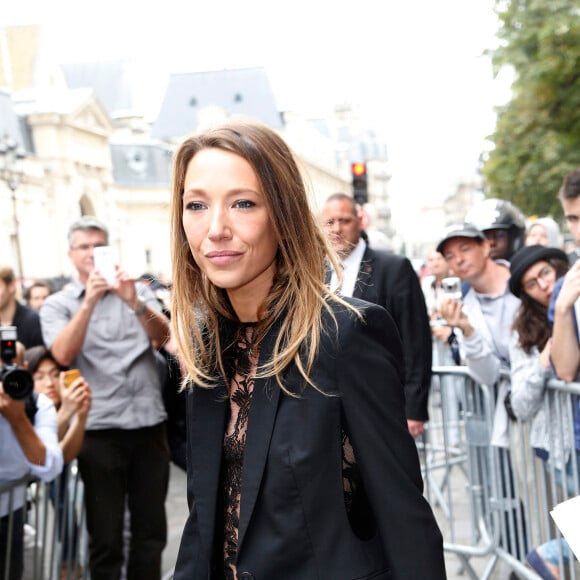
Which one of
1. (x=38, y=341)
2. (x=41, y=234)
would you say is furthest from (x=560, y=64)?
(x=41, y=234)

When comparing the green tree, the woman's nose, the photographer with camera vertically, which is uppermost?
the green tree

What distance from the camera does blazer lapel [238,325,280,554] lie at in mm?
2008

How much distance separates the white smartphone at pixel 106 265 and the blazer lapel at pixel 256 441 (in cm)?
328

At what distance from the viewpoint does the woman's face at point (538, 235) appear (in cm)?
804

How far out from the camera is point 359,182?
13930 millimetres

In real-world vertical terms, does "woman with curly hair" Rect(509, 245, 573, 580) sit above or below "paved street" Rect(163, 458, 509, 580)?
above

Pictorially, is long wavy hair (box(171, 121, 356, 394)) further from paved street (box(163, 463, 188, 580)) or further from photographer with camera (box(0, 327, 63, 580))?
paved street (box(163, 463, 188, 580))

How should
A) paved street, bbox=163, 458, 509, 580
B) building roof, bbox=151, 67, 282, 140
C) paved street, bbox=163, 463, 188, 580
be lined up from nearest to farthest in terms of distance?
paved street, bbox=163, 458, 509, 580
paved street, bbox=163, 463, 188, 580
building roof, bbox=151, 67, 282, 140

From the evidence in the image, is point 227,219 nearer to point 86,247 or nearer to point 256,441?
point 256,441

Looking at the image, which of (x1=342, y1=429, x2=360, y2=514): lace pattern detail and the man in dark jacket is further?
the man in dark jacket

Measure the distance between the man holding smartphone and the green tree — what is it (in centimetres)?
1638

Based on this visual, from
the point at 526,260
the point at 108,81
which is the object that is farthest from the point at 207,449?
the point at 108,81

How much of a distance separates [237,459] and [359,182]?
12003 millimetres

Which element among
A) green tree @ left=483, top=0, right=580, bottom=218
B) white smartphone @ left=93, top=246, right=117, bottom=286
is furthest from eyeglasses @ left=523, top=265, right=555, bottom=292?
green tree @ left=483, top=0, right=580, bottom=218
